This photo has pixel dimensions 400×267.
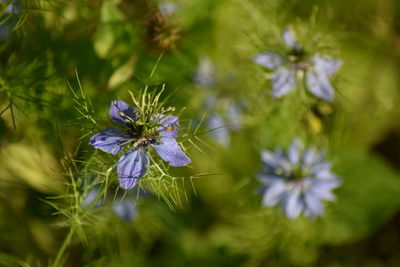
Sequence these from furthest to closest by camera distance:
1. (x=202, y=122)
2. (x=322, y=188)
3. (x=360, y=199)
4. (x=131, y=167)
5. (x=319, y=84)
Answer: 1. (x=360, y=199)
2. (x=202, y=122)
3. (x=322, y=188)
4. (x=319, y=84)
5. (x=131, y=167)

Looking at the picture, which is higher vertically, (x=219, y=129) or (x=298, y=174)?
(x=219, y=129)

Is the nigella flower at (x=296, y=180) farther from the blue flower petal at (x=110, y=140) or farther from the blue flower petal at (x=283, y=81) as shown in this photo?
the blue flower petal at (x=110, y=140)

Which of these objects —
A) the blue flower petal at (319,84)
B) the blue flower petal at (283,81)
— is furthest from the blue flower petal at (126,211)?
the blue flower petal at (319,84)

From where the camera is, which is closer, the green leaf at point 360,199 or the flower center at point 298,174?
the flower center at point 298,174

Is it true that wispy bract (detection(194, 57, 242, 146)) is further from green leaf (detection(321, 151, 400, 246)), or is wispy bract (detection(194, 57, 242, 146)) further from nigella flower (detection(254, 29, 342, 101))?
green leaf (detection(321, 151, 400, 246))

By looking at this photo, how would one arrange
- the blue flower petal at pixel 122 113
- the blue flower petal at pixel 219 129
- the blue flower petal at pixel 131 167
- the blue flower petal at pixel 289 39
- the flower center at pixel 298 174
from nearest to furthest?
the blue flower petal at pixel 131 167, the blue flower petal at pixel 122 113, the blue flower petal at pixel 289 39, the flower center at pixel 298 174, the blue flower petal at pixel 219 129

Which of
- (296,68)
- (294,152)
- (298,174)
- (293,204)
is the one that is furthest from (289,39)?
(293,204)

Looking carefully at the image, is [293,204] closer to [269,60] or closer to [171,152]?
[269,60]

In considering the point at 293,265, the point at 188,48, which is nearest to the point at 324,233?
the point at 293,265
